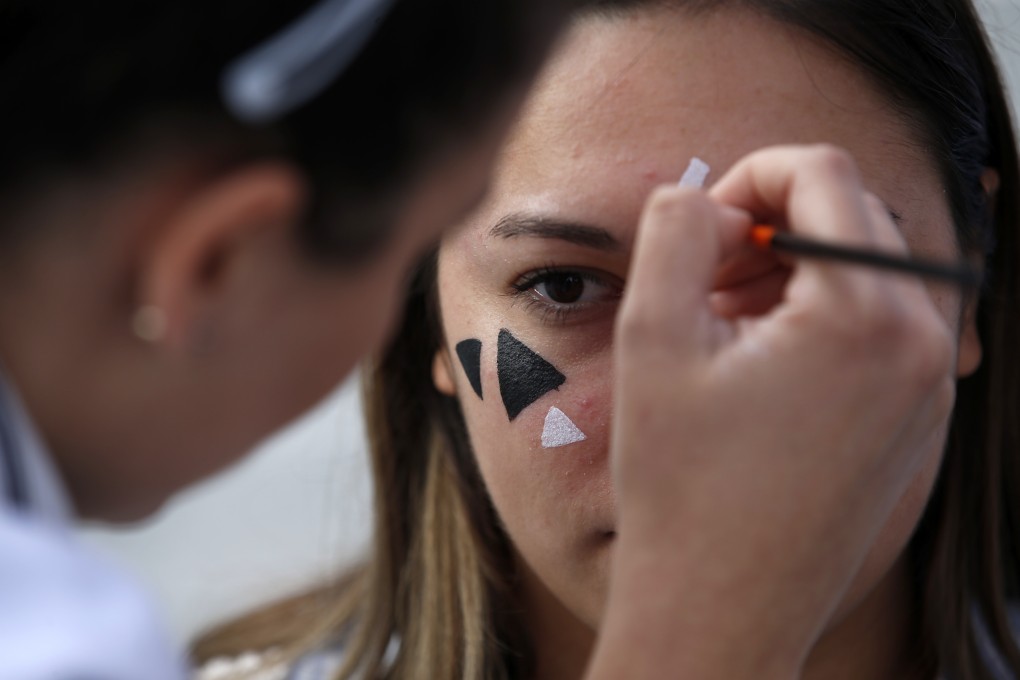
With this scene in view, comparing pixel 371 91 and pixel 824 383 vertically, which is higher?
pixel 371 91

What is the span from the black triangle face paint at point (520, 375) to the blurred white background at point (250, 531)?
47.2 inches

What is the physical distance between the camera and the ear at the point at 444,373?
1.38 meters

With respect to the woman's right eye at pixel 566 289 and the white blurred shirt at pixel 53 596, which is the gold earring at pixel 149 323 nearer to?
the white blurred shirt at pixel 53 596

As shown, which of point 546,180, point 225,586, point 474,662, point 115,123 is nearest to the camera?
point 115,123

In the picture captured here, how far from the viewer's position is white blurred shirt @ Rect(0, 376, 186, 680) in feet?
1.98

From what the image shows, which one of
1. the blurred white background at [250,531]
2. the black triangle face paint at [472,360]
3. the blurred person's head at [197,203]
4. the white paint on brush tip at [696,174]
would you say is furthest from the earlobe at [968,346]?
the blurred white background at [250,531]

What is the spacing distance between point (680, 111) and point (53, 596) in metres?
0.71

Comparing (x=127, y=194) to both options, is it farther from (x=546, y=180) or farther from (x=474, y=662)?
(x=474, y=662)

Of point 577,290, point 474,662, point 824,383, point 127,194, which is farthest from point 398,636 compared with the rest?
point 127,194

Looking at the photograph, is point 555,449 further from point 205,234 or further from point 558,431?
point 205,234

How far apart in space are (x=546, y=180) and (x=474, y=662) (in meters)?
0.59

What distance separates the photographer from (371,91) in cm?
69

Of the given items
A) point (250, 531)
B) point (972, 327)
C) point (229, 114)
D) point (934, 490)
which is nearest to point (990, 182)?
point (972, 327)

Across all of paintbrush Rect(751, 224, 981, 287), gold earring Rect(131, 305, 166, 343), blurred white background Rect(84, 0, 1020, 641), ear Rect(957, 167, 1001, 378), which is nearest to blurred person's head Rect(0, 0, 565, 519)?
gold earring Rect(131, 305, 166, 343)
